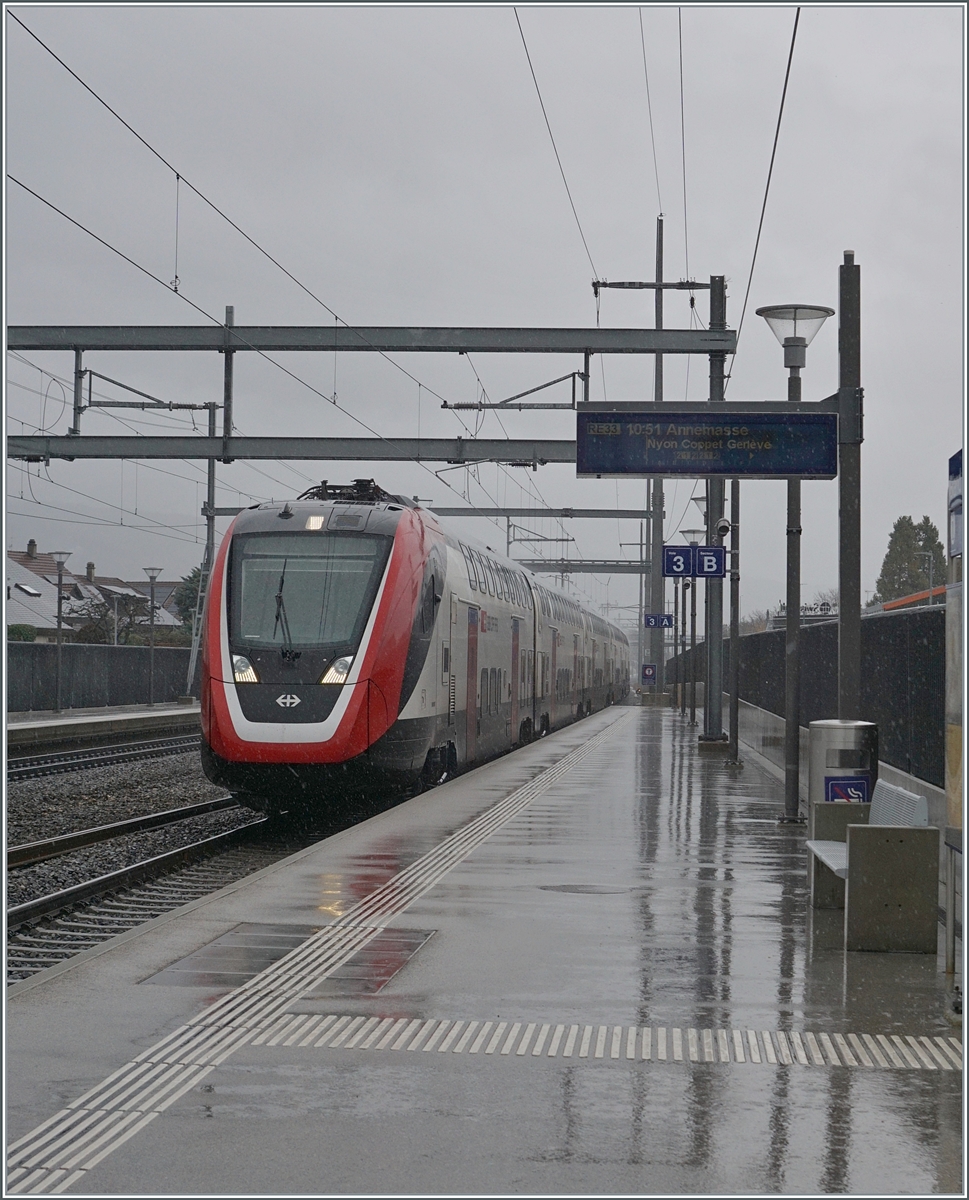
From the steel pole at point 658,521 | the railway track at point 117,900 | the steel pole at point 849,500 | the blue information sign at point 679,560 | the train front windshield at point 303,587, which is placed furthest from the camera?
the steel pole at point 658,521

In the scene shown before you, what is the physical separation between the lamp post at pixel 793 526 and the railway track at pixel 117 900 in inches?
191

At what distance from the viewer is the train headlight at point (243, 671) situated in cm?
1498

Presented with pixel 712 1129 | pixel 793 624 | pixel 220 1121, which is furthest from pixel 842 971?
pixel 793 624

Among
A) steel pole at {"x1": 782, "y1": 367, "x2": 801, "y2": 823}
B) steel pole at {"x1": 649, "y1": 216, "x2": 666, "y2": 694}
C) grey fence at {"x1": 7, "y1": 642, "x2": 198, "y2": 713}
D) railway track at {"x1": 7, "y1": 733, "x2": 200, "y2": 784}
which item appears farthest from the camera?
steel pole at {"x1": 649, "y1": 216, "x2": 666, "y2": 694}

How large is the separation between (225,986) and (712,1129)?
2.75 meters

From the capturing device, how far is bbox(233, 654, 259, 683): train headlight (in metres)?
15.0

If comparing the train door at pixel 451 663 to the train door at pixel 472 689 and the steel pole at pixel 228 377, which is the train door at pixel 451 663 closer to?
the train door at pixel 472 689

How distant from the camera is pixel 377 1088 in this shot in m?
5.36

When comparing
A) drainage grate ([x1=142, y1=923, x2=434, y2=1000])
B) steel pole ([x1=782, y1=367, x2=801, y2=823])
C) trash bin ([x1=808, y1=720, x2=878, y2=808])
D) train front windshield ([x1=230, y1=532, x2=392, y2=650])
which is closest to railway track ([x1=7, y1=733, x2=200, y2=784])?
train front windshield ([x1=230, y1=532, x2=392, y2=650])

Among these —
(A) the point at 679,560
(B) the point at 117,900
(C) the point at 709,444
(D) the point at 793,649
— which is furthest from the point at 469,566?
(B) the point at 117,900

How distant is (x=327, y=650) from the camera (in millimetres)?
15016

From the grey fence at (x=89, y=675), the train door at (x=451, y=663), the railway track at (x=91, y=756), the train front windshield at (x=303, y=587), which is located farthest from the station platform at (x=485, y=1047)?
the grey fence at (x=89, y=675)

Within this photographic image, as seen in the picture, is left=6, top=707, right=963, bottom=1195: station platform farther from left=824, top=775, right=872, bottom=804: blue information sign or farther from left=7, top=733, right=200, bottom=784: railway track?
left=7, top=733, right=200, bottom=784: railway track

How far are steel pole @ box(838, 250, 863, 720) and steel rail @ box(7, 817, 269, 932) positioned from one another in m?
5.50
